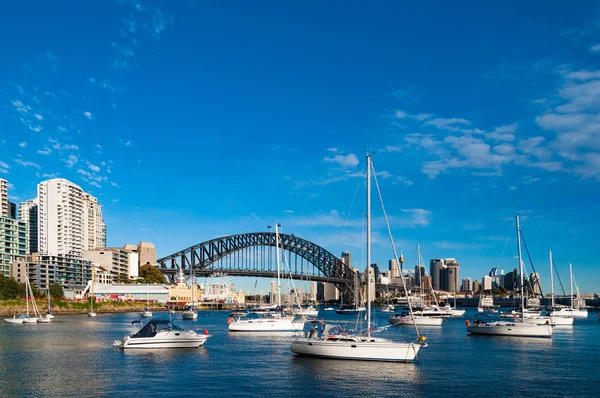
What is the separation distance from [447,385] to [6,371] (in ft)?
95.9

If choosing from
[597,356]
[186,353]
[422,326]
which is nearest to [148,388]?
[186,353]

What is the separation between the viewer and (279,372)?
3997cm

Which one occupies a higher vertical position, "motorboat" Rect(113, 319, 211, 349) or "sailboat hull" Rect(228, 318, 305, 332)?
"motorboat" Rect(113, 319, 211, 349)

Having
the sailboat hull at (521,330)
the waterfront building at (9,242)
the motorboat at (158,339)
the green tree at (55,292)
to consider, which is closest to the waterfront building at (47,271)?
the waterfront building at (9,242)

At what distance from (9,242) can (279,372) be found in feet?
556

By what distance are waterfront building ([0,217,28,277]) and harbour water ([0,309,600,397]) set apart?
13497cm

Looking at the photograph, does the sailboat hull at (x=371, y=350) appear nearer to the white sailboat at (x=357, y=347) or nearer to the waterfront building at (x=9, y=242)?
the white sailboat at (x=357, y=347)

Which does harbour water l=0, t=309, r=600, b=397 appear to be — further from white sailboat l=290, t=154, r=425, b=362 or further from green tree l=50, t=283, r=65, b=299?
green tree l=50, t=283, r=65, b=299

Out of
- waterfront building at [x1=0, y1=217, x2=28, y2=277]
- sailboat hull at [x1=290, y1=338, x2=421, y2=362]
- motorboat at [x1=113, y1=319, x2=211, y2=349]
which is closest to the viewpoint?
sailboat hull at [x1=290, y1=338, x2=421, y2=362]

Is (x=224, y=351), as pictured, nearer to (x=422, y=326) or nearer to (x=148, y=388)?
(x=148, y=388)

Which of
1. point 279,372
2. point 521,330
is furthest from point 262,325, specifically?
point 279,372

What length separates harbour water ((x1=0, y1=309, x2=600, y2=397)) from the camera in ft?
110

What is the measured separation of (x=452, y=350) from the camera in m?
56.2

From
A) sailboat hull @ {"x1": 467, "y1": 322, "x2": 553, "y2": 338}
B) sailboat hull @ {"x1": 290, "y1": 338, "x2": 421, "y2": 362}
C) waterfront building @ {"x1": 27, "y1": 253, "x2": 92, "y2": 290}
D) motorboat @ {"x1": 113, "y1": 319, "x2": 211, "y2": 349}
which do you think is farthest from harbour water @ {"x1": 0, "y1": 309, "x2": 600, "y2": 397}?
waterfront building @ {"x1": 27, "y1": 253, "x2": 92, "y2": 290}
